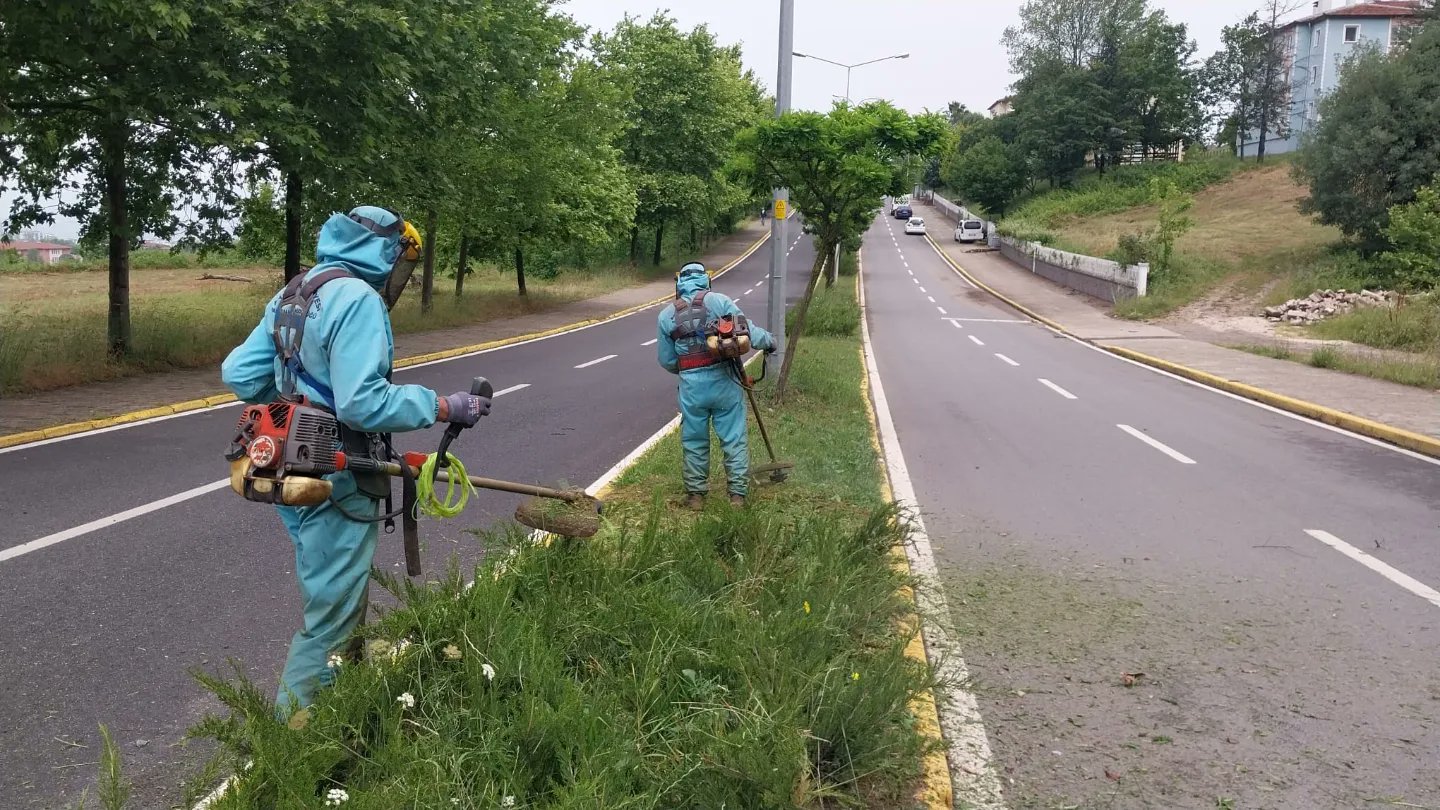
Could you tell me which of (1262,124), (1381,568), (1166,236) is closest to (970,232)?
(1262,124)

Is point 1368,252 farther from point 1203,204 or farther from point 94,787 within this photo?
point 94,787

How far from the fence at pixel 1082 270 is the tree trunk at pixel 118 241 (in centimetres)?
2948

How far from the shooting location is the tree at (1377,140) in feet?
99.5

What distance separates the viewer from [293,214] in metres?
17.5

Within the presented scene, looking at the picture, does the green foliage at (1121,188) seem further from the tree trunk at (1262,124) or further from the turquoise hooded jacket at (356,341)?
the turquoise hooded jacket at (356,341)

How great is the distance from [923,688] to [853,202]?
26.8 ft

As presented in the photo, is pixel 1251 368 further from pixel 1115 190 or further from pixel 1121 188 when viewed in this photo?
pixel 1121 188

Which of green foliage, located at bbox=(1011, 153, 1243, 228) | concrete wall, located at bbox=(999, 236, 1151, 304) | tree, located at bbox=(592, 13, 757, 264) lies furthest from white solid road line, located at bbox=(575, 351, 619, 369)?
green foliage, located at bbox=(1011, 153, 1243, 228)

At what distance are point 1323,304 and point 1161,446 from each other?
2025cm

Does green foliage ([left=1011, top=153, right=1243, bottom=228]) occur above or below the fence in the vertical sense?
above

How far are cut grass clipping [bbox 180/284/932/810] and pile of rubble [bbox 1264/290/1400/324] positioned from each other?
2608 centimetres

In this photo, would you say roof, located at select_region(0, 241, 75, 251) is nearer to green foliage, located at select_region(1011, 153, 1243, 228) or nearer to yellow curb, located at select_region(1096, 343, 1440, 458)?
yellow curb, located at select_region(1096, 343, 1440, 458)

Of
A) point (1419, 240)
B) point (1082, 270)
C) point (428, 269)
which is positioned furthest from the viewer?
point (1082, 270)

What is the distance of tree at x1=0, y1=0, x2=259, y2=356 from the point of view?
10508 mm
